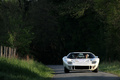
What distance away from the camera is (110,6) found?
968 inches

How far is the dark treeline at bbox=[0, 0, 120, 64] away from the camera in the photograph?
156ft

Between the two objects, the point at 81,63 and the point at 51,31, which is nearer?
the point at 81,63

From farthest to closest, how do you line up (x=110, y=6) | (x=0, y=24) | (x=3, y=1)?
(x=3, y=1)
(x=0, y=24)
(x=110, y=6)

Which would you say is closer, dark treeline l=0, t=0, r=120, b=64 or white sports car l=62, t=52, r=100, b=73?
white sports car l=62, t=52, r=100, b=73

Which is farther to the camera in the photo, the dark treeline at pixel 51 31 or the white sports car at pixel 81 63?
the dark treeline at pixel 51 31

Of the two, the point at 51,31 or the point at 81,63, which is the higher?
the point at 51,31

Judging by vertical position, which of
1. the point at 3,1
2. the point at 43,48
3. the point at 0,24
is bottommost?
the point at 43,48

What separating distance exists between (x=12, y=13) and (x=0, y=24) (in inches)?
91.4

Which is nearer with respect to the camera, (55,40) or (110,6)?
(110,6)

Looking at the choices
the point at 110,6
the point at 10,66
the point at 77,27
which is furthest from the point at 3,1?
the point at 10,66

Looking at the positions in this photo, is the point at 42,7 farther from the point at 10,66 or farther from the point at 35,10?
the point at 10,66

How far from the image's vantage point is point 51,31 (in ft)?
206

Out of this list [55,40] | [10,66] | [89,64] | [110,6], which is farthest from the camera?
[55,40]

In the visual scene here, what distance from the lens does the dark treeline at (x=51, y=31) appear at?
4762 centimetres
